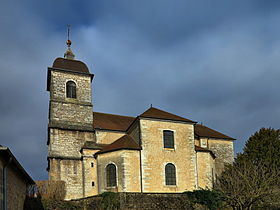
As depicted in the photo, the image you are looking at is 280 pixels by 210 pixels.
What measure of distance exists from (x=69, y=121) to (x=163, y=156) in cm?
872

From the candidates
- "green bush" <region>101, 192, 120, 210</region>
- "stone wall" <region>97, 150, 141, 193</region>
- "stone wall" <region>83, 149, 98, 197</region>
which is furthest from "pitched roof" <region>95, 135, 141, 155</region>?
"green bush" <region>101, 192, 120, 210</region>

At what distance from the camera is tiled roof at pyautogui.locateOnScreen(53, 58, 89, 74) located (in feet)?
100

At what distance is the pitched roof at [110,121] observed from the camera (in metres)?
29.1

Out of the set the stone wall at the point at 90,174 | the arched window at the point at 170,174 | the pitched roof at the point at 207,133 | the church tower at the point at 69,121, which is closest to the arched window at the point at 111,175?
the stone wall at the point at 90,174

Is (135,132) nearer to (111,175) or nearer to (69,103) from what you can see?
(111,175)

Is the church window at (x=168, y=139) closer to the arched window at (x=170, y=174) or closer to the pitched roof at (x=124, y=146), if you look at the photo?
the arched window at (x=170, y=174)

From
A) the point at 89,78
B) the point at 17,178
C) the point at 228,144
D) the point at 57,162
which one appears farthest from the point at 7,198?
the point at 228,144

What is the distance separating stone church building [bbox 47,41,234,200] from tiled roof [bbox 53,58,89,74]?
0.31 ft

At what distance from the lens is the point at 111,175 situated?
24.9 meters

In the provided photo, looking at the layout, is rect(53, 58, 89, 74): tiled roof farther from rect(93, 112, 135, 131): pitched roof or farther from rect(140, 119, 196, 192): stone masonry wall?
rect(140, 119, 196, 192): stone masonry wall

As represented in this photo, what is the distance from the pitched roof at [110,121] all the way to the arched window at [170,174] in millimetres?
5887

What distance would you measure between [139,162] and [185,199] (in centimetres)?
451

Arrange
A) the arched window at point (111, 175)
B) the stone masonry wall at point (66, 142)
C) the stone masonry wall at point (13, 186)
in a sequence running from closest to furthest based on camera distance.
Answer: the stone masonry wall at point (13, 186) → the arched window at point (111, 175) → the stone masonry wall at point (66, 142)

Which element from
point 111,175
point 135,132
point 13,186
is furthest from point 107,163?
point 13,186
